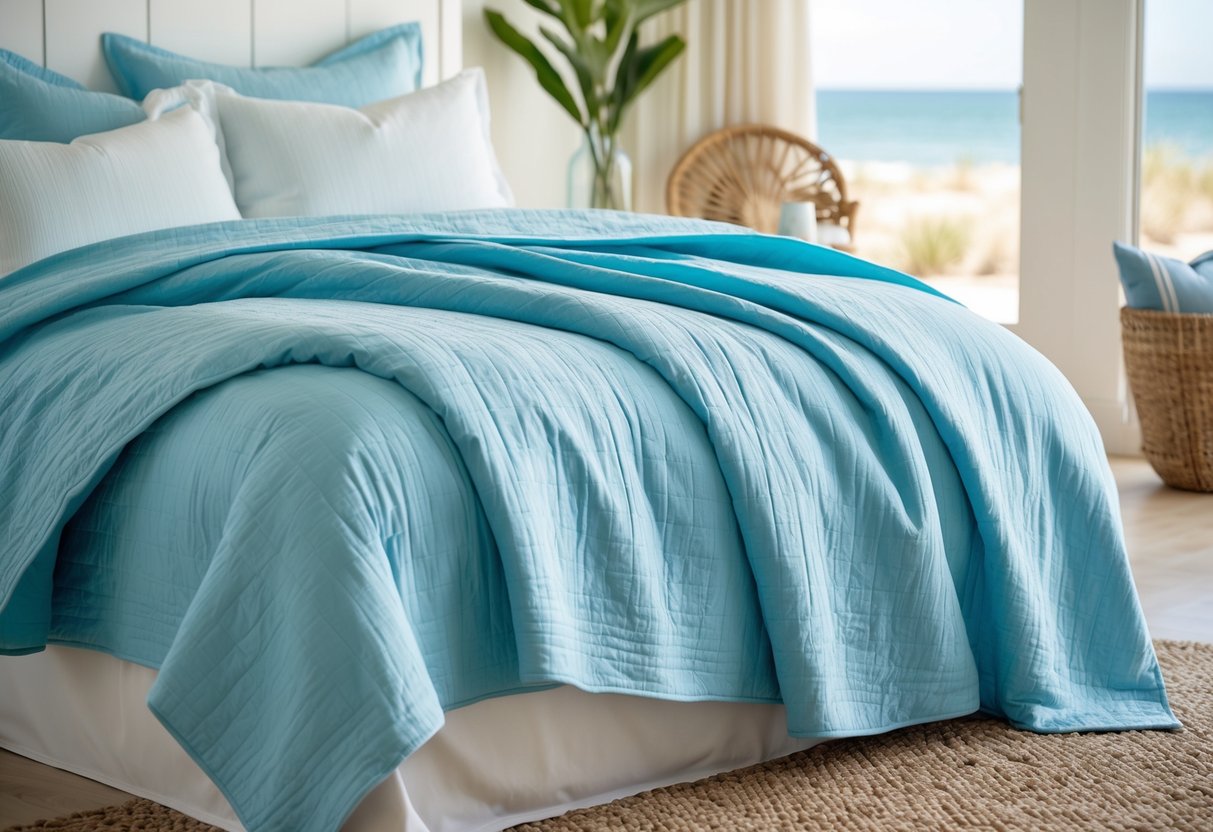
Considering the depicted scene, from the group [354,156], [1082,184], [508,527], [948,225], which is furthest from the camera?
[948,225]

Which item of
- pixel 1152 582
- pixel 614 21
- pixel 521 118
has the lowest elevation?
pixel 1152 582

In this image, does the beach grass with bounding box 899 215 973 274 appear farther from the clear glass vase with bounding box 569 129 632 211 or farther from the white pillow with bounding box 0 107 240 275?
the white pillow with bounding box 0 107 240 275

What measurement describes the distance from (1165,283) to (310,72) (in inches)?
87.8

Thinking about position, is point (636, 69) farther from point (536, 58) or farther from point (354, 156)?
point (354, 156)

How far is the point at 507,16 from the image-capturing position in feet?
16.0

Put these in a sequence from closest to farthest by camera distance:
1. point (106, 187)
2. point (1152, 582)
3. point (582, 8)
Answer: point (106, 187) → point (1152, 582) → point (582, 8)

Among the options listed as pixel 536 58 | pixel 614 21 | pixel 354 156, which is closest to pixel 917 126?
pixel 614 21

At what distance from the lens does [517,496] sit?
1610 millimetres

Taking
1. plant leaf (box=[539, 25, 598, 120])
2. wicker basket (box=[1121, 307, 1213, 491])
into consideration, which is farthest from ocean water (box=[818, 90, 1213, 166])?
wicker basket (box=[1121, 307, 1213, 491])

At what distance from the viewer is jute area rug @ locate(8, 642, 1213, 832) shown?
1.73m

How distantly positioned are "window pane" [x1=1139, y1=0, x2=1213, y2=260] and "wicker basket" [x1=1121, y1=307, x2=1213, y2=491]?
673 mm

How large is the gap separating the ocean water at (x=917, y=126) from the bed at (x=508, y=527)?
11859mm

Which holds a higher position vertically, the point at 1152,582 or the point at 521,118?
the point at 521,118

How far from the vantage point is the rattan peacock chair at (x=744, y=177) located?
16.5 feet
